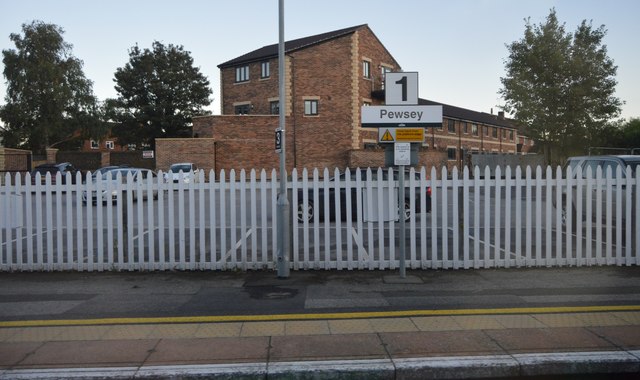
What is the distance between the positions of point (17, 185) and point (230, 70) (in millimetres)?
36922

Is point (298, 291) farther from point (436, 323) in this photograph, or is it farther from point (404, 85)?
point (404, 85)

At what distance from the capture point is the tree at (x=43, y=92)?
49469 mm

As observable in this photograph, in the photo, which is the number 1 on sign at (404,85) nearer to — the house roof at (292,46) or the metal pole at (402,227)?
the metal pole at (402,227)

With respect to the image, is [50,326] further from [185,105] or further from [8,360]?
[185,105]

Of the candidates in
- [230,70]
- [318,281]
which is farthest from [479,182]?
[230,70]

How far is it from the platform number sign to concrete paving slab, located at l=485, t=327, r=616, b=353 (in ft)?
12.6

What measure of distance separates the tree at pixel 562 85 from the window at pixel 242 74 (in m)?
21.5

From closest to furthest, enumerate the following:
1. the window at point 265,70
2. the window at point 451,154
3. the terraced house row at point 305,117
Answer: the terraced house row at point 305,117 < the window at point 265,70 < the window at point 451,154

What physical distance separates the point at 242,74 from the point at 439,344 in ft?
133

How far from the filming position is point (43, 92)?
5003cm

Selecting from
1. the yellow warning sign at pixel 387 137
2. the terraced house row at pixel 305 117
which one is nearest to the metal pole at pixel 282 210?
the yellow warning sign at pixel 387 137

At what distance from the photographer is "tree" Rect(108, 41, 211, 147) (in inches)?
2291

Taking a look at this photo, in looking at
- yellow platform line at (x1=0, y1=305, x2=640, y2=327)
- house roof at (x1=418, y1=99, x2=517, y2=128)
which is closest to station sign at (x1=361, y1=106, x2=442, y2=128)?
yellow platform line at (x1=0, y1=305, x2=640, y2=327)

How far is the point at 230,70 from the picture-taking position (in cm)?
4378
